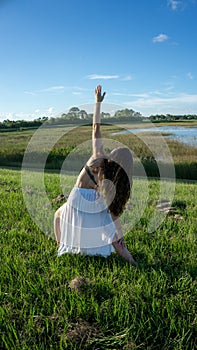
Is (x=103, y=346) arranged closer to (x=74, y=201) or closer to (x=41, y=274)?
(x=41, y=274)

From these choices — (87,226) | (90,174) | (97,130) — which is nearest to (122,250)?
(87,226)

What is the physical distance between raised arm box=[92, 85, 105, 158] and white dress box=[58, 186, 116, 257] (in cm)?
43

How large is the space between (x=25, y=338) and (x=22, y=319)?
0.71 ft

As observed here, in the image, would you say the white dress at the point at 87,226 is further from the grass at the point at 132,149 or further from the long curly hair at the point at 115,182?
the grass at the point at 132,149

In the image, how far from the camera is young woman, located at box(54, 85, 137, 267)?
10.3ft

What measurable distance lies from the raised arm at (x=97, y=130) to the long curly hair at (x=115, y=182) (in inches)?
6.5

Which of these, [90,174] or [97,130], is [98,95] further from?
[90,174]

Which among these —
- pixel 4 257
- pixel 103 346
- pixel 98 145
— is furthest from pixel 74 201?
pixel 103 346

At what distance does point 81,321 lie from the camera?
2.18m

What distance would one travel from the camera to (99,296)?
2.48 m

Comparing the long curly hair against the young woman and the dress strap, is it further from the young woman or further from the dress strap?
the dress strap

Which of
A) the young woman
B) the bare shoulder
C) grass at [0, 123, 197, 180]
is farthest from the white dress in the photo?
grass at [0, 123, 197, 180]

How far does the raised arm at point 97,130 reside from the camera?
321cm

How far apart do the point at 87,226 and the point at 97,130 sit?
40.1 inches
